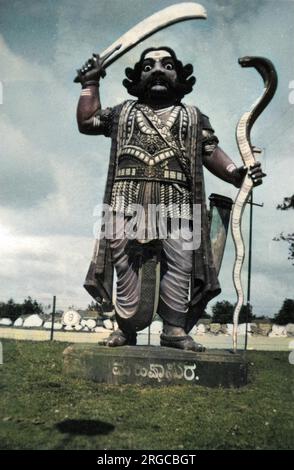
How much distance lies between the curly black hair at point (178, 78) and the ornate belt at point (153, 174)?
1235 mm

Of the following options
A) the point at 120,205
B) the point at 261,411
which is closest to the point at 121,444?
the point at 261,411

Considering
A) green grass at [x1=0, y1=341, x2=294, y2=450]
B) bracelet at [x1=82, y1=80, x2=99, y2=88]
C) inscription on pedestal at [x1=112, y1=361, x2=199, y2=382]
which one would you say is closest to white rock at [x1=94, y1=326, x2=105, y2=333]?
green grass at [x1=0, y1=341, x2=294, y2=450]

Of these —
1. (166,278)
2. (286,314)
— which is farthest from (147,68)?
(286,314)

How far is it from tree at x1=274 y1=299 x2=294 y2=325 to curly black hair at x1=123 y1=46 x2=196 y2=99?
25.4 ft

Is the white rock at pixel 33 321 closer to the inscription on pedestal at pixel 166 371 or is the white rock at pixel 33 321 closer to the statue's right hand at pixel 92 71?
the statue's right hand at pixel 92 71

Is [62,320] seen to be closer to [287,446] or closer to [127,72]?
[127,72]

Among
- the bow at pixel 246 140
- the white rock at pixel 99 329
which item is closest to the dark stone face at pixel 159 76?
the bow at pixel 246 140

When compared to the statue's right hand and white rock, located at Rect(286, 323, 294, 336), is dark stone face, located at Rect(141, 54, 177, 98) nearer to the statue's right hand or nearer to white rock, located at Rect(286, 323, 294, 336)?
the statue's right hand

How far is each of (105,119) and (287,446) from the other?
4928 mm

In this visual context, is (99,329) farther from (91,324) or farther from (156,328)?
(156,328)

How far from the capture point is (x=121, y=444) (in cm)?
415

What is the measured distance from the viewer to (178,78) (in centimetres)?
755

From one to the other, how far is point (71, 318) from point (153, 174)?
781 centimetres

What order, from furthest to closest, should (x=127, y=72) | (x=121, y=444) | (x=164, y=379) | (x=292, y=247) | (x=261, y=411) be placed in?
(x=292, y=247) < (x=127, y=72) < (x=164, y=379) < (x=261, y=411) < (x=121, y=444)
